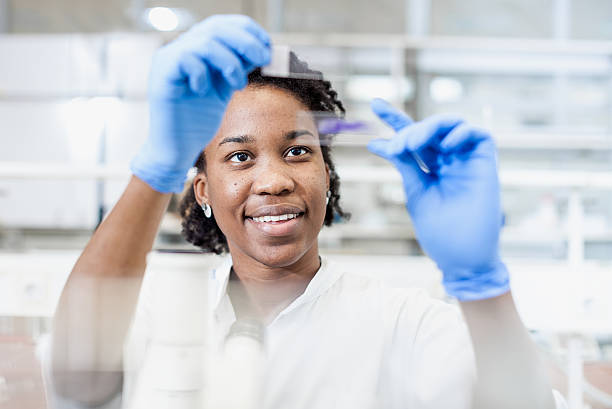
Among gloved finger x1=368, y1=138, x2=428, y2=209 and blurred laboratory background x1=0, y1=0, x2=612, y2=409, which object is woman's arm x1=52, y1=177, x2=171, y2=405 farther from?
gloved finger x1=368, y1=138, x2=428, y2=209

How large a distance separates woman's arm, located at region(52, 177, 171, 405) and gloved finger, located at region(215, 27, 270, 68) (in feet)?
0.71

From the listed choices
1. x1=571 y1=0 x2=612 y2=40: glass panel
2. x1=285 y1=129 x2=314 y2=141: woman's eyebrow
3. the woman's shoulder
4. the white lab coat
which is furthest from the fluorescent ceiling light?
x1=571 y1=0 x2=612 y2=40: glass panel

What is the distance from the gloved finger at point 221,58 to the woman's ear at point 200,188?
0.68ft

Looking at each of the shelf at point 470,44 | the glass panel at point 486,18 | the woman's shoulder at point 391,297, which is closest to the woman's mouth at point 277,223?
the woman's shoulder at point 391,297

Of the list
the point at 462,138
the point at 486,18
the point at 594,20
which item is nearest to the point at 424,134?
the point at 462,138

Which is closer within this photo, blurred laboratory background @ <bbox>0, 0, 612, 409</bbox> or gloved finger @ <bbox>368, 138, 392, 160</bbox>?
gloved finger @ <bbox>368, 138, 392, 160</bbox>

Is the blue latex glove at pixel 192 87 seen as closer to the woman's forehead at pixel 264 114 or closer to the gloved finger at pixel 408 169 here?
the woman's forehead at pixel 264 114

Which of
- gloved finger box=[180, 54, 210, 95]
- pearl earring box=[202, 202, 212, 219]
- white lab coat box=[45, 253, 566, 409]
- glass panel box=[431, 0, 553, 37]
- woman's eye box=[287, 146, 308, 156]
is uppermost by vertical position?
glass panel box=[431, 0, 553, 37]

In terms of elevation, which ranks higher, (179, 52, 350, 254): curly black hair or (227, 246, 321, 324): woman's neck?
(179, 52, 350, 254): curly black hair

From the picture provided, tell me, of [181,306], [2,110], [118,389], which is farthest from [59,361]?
[2,110]

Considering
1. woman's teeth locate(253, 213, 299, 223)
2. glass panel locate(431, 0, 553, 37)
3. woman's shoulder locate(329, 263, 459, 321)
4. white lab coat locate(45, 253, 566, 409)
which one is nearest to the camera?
white lab coat locate(45, 253, 566, 409)

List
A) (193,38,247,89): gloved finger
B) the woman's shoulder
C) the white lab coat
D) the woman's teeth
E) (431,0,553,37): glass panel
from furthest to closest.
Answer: (431,0,553,37): glass panel
the woman's shoulder
the woman's teeth
(193,38,247,89): gloved finger
the white lab coat

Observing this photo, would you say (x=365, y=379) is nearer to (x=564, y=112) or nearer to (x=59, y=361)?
(x=59, y=361)

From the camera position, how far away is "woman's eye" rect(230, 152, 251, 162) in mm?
664
